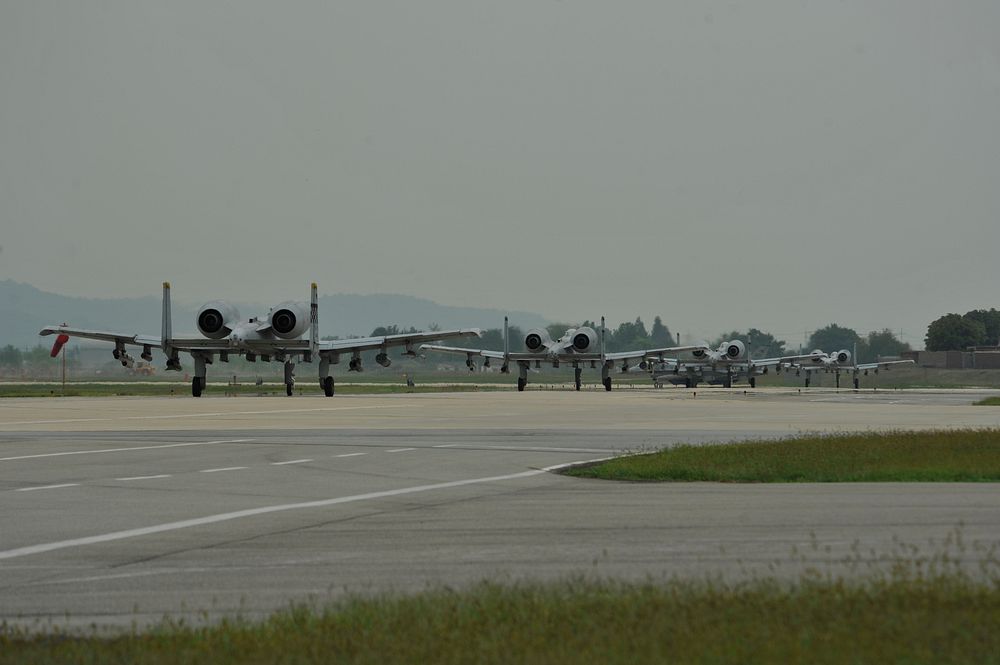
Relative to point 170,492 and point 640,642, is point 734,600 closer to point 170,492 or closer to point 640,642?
point 640,642

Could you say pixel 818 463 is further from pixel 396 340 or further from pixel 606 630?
pixel 396 340

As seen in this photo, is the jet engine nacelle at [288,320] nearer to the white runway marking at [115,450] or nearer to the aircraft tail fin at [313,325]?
the aircraft tail fin at [313,325]

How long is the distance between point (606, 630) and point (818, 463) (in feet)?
43.8

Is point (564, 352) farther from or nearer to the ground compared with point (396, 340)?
nearer to the ground

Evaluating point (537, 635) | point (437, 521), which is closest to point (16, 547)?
point (437, 521)

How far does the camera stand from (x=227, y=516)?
14.0 meters

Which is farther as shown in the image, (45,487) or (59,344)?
(59,344)

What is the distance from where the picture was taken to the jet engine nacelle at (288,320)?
2680 inches

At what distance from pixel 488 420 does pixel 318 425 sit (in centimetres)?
650

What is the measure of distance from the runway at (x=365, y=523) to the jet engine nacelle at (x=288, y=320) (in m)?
42.2

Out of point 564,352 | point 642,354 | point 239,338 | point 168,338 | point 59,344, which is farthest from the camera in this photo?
point 642,354

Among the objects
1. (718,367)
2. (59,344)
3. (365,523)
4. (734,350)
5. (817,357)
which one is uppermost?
(59,344)

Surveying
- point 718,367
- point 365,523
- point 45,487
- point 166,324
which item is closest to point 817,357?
point 718,367

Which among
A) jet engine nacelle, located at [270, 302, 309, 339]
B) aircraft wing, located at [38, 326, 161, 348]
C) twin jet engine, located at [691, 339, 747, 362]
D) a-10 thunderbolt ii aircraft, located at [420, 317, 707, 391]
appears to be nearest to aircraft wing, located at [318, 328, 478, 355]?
jet engine nacelle, located at [270, 302, 309, 339]
